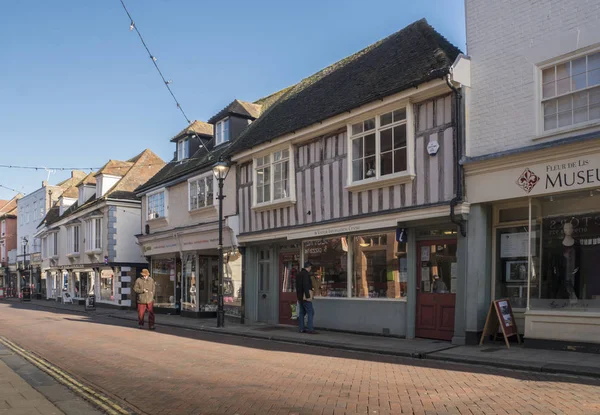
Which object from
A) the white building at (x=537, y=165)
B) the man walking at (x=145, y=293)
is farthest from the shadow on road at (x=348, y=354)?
the white building at (x=537, y=165)

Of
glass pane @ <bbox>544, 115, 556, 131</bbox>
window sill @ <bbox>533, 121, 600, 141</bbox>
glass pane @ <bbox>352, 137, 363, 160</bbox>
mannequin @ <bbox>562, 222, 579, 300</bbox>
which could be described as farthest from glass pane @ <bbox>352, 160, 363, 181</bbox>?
mannequin @ <bbox>562, 222, 579, 300</bbox>

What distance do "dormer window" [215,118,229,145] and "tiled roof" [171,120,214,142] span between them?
2069 millimetres

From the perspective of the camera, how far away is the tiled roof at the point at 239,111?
21.0 m

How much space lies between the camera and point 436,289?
12.1 meters

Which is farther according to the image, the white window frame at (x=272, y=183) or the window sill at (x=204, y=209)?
the window sill at (x=204, y=209)

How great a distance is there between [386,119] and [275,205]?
488 cm

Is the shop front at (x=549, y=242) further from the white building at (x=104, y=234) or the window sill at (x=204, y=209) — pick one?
the white building at (x=104, y=234)

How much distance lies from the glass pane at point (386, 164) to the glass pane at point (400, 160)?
0.15m

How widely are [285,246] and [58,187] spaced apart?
1449 inches

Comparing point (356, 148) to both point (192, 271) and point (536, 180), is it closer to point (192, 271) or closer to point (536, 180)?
point (536, 180)

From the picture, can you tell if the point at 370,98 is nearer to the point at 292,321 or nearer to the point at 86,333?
the point at 292,321

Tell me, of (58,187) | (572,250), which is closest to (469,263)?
(572,250)

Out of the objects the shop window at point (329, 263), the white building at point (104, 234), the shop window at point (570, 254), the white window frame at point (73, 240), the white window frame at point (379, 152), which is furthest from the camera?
the white window frame at point (73, 240)

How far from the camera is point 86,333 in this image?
15312mm
